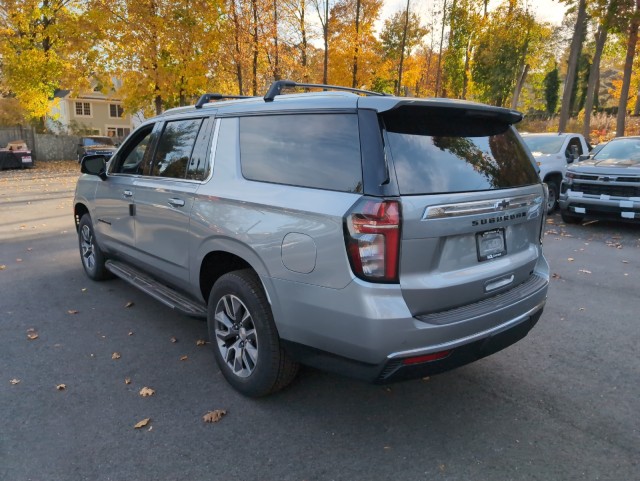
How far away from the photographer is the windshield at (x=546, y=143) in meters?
12.0

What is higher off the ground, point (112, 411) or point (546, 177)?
point (546, 177)

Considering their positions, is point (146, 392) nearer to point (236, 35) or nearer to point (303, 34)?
point (236, 35)

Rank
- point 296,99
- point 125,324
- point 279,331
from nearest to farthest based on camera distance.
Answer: point 279,331, point 296,99, point 125,324

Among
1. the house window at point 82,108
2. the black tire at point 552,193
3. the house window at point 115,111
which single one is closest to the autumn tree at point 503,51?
the black tire at point 552,193

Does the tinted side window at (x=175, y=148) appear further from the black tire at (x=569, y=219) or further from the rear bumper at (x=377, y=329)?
the black tire at (x=569, y=219)

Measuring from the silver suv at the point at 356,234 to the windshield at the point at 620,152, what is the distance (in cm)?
798

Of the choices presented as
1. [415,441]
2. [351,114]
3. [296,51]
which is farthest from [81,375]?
[296,51]

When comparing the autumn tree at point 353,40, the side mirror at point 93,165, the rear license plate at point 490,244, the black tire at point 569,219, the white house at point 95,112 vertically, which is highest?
the autumn tree at point 353,40

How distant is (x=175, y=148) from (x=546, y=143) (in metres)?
10.9

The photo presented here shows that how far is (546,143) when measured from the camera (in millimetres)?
12266

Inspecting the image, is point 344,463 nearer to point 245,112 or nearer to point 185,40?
point 245,112

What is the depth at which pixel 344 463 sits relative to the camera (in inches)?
105

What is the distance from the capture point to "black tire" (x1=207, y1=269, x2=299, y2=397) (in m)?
3.03

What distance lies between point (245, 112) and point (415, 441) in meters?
2.43
